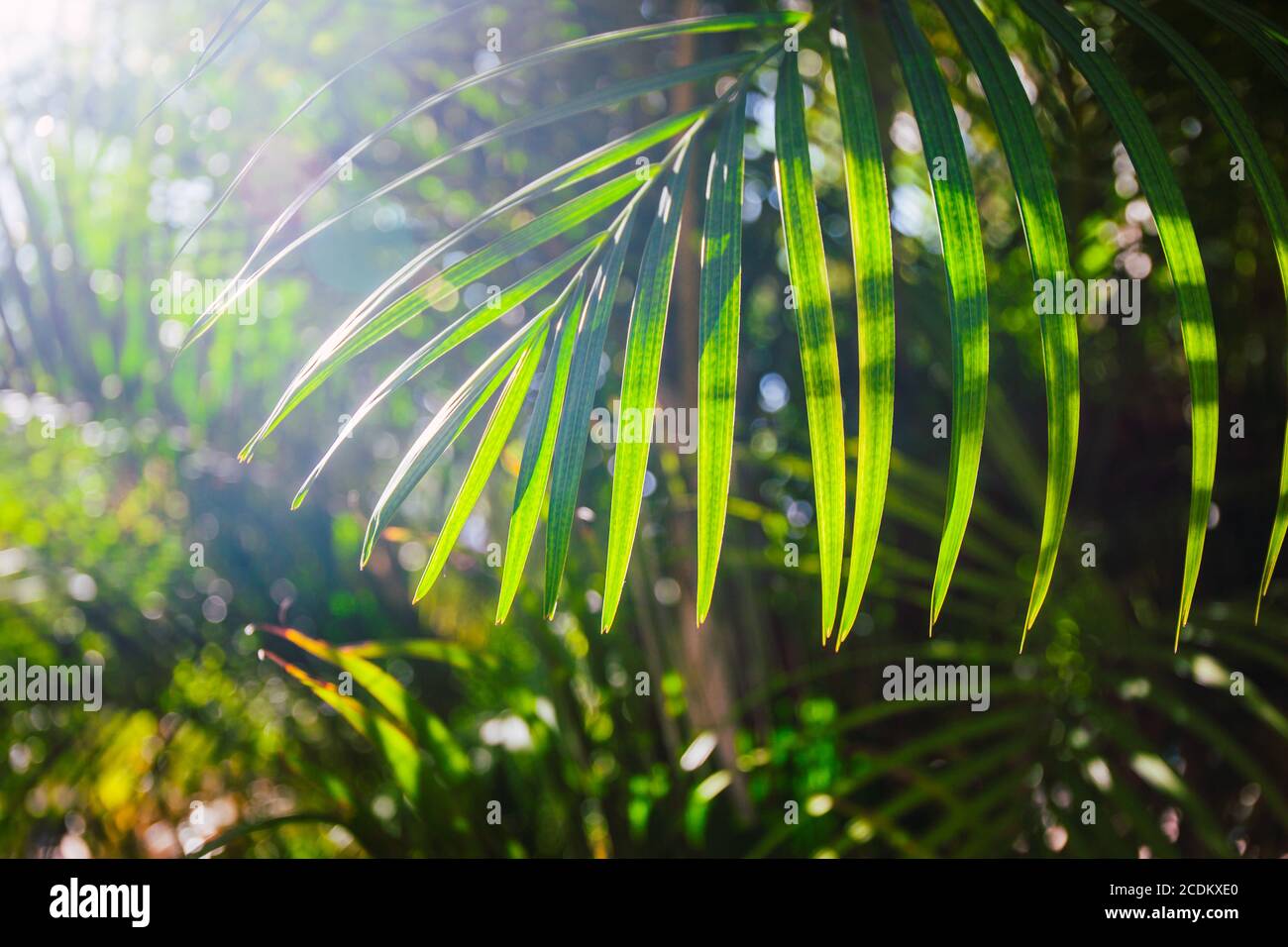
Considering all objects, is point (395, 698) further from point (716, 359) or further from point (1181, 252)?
point (1181, 252)

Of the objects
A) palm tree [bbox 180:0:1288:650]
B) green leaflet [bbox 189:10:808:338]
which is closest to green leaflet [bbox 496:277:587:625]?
palm tree [bbox 180:0:1288:650]

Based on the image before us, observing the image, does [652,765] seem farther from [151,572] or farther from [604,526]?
[151,572]

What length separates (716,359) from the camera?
0.30m

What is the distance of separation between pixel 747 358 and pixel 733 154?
0.59 metres

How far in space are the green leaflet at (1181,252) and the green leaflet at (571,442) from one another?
0.68 ft

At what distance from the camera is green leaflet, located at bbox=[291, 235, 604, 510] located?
12.4 inches

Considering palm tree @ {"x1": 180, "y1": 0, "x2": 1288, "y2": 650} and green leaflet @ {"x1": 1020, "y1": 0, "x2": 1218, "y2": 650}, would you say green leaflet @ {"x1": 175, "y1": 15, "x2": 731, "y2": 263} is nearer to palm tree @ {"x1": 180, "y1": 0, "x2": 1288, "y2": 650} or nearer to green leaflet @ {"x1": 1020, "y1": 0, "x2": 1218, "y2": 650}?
palm tree @ {"x1": 180, "y1": 0, "x2": 1288, "y2": 650}

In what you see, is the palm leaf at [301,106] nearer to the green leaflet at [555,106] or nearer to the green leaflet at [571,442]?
the green leaflet at [555,106]

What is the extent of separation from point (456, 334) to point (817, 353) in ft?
0.49

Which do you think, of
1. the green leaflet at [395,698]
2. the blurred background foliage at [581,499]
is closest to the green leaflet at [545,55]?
the green leaflet at [395,698]

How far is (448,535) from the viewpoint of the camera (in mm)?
344

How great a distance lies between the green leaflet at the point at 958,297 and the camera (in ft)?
0.95
